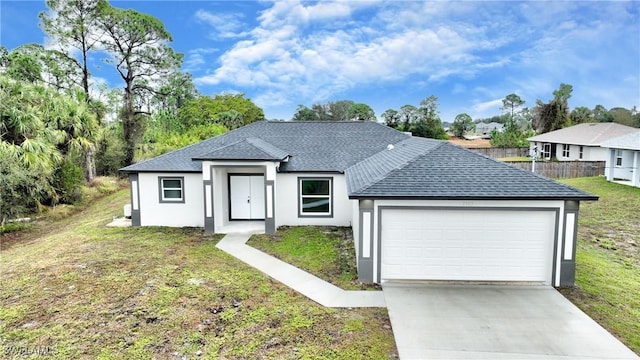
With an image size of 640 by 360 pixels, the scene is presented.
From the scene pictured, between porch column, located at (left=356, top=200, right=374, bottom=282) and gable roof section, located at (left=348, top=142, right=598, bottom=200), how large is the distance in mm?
401

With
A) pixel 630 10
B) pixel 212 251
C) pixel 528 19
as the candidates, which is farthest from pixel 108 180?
pixel 630 10

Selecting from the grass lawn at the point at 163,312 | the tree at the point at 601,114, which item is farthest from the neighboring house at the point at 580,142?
the tree at the point at 601,114

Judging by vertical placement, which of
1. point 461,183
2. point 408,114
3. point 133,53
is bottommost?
point 461,183

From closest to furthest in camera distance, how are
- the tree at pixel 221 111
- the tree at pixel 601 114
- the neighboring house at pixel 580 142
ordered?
the neighboring house at pixel 580 142
the tree at pixel 221 111
the tree at pixel 601 114

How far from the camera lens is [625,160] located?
24.8m

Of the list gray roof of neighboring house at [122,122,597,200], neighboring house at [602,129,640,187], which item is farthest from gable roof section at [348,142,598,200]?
neighboring house at [602,129,640,187]

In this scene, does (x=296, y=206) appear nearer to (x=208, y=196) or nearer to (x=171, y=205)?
(x=208, y=196)

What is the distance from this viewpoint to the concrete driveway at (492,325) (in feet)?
20.2

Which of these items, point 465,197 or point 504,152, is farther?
point 504,152

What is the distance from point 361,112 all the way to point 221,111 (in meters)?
28.0

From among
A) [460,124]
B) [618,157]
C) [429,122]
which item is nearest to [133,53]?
[618,157]

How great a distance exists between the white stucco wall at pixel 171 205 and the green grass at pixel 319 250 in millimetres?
3094

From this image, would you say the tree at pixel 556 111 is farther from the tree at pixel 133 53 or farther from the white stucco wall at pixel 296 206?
the tree at pixel 133 53

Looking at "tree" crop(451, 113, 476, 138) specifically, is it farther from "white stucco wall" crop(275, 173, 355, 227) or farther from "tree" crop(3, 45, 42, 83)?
"tree" crop(3, 45, 42, 83)
